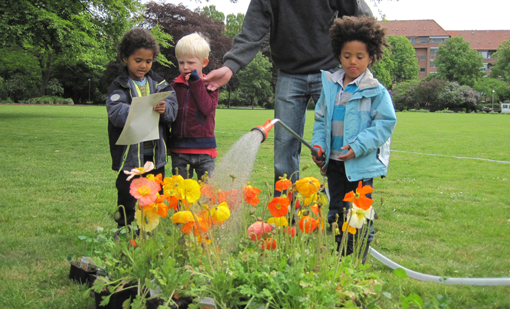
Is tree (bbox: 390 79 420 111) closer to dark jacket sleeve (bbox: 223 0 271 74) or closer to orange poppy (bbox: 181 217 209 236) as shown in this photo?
dark jacket sleeve (bbox: 223 0 271 74)

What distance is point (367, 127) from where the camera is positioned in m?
2.96

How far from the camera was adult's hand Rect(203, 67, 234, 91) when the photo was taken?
10.6 feet

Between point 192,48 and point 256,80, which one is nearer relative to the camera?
point 192,48

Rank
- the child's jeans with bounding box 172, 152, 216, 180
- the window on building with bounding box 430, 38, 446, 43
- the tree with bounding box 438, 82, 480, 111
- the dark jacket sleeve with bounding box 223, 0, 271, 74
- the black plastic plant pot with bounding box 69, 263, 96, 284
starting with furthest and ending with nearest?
the window on building with bounding box 430, 38, 446, 43 → the tree with bounding box 438, 82, 480, 111 → the child's jeans with bounding box 172, 152, 216, 180 → the dark jacket sleeve with bounding box 223, 0, 271, 74 → the black plastic plant pot with bounding box 69, 263, 96, 284

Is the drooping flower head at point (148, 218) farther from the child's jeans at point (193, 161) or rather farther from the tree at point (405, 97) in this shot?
the tree at point (405, 97)

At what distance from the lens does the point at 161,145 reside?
11.3 feet

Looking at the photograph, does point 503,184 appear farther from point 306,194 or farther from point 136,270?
point 136,270

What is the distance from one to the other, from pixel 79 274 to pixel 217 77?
1.65 m

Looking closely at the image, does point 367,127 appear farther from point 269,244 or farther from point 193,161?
point 193,161

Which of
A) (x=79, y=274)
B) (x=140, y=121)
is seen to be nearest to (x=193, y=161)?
(x=140, y=121)

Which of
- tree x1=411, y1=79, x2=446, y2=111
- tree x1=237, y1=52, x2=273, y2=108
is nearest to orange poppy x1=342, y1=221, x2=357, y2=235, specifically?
tree x1=237, y1=52, x2=273, y2=108

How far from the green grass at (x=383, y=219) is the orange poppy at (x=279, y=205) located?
0.44 m

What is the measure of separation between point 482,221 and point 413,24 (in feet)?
340

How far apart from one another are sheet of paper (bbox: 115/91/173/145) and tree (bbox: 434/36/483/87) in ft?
254
